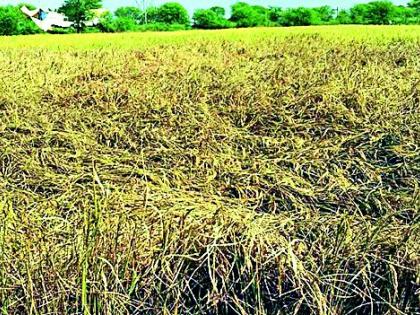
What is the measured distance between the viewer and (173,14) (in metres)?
25.6

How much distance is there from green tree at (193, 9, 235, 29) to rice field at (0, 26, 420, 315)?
14803 millimetres

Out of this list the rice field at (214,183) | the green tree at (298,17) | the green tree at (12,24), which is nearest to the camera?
the rice field at (214,183)

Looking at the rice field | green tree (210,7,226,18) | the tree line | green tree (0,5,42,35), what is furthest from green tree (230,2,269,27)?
the rice field

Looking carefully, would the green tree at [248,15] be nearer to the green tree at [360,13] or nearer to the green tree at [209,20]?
the green tree at [209,20]

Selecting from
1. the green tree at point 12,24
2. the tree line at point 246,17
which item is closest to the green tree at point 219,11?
the tree line at point 246,17

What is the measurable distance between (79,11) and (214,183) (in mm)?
22340

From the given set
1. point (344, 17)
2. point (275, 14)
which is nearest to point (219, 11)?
point (275, 14)

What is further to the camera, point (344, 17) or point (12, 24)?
point (12, 24)

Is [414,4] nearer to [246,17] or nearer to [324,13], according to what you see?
[324,13]

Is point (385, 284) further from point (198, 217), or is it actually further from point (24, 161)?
point (24, 161)

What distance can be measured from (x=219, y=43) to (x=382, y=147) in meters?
3.45

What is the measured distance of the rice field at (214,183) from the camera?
1.64m

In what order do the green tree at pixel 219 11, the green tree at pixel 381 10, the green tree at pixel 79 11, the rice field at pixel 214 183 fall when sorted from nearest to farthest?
the rice field at pixel 214 183, the green tree at pixel 381 10, the green tree at pixel 219 11, the green tree at pixel 79 11

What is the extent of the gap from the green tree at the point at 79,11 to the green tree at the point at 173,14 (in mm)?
3295
